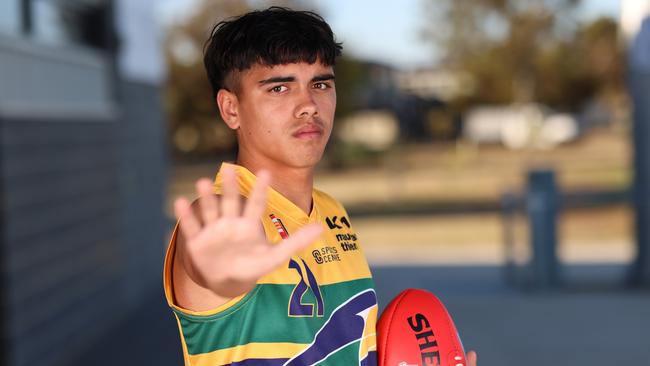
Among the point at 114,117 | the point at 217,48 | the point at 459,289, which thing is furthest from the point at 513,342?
the point at 217,48

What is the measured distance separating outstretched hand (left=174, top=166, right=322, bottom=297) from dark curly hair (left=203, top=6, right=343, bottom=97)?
0.43 metres

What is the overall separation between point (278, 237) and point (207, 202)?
0.38 metres

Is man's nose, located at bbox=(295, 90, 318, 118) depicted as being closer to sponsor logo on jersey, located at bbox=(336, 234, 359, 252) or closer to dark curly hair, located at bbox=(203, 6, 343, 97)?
dark curly hair, located at bbox=(203, 6, 343, 97)

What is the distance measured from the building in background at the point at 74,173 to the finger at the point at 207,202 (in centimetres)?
459

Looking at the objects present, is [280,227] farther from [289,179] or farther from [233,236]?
[233,236]

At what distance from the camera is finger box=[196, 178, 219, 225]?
1.63 meters

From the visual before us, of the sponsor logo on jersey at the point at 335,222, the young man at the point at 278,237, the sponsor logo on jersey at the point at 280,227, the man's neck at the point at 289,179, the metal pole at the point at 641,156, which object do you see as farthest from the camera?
the metal pole at the point at 641,156

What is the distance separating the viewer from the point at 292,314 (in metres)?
1.92

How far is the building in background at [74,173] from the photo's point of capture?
20.4 feet

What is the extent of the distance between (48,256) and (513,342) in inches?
141

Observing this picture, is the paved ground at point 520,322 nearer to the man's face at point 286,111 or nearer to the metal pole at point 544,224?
the metal pole at point 544,224

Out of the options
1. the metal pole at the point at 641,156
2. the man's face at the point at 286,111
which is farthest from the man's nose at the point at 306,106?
the metal pole at the point at 641,156

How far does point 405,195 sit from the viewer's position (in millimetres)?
25406

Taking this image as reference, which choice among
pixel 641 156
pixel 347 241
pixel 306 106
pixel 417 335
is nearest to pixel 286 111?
pixel 306 106
